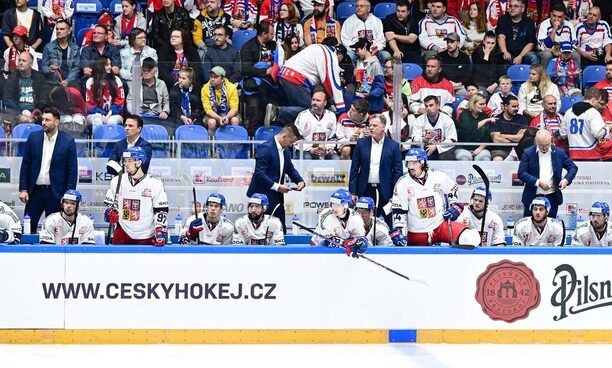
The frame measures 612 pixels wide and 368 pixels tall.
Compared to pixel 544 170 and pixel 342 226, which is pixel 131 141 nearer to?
pixel 342 226

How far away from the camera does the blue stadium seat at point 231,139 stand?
12.1 meters

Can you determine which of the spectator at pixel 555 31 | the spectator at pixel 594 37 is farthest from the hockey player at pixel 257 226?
the spectator at pixel 594 37

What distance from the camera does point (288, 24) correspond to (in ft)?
45.5

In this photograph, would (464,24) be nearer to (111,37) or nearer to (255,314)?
(111,37)

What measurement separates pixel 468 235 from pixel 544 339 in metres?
1.06

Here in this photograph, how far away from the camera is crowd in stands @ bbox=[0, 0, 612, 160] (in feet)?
39.4

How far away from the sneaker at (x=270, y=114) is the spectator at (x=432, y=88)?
1.28m

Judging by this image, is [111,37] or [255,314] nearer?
[255,314]

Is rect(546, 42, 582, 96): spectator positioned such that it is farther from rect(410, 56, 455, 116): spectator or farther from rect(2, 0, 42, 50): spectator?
rect(2, 0, 42, 50): spectator

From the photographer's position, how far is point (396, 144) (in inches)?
463

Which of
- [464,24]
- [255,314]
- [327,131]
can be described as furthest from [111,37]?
[255,314]

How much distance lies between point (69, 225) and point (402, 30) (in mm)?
5254

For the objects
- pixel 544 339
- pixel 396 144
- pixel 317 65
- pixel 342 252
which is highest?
pixel 317 65

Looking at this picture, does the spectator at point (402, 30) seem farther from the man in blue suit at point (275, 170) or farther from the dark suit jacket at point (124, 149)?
the dark suit jacket at point (124, 149)
